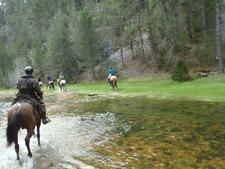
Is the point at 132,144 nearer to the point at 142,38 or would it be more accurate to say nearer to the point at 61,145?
the point at 61,145

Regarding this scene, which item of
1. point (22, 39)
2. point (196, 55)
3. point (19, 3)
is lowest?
point (196, 55)

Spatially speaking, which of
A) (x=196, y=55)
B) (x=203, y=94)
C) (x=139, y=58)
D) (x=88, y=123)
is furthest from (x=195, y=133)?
(x=139, y=58)

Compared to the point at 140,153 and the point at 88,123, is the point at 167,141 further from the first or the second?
the point at 88,123

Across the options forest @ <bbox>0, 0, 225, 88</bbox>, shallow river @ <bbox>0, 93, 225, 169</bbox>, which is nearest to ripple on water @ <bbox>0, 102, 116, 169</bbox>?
shallow river @ <bbox>0, 93, 225, 169</bbox>

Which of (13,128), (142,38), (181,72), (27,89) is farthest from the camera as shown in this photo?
(142,38)

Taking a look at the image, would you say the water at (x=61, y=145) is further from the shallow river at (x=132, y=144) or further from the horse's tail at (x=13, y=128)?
the horse's tail at (x=13, y=128)

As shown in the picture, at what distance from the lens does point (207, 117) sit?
8.05m

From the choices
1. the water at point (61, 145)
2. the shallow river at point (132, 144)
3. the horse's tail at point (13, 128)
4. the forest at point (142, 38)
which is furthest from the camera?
the forest at point (142, 38)

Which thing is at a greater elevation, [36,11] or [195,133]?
[36,11]

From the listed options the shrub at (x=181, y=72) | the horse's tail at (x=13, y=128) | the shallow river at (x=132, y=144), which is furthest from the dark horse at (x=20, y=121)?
the shrub at (x=181, y=72)

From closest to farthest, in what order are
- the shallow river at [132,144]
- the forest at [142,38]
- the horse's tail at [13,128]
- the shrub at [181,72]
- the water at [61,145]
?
the shallow river at [132,144] → the water at [61,145] → the horse's tail at [13,128] → the shrub at [181,72] → the forest at [142,38]

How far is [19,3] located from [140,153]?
113m

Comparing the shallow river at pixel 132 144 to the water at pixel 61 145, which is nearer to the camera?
the shallow river at pixel 132 144

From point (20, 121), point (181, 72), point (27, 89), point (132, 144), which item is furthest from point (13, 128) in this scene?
point (181, 72)
